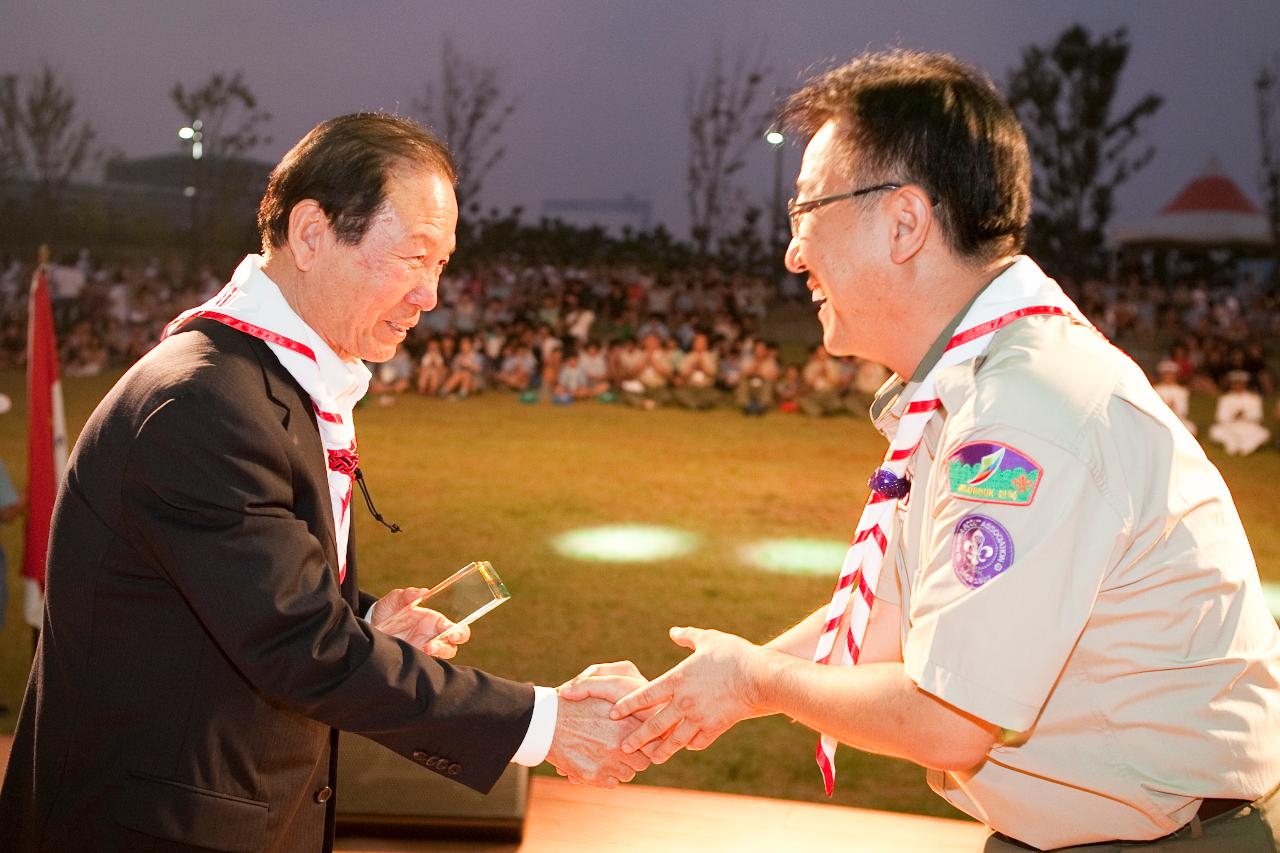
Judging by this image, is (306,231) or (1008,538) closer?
(1008,538)

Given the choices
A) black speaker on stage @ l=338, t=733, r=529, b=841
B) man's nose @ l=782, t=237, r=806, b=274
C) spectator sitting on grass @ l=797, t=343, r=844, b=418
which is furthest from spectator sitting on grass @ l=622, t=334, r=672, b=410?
man's nose @ l=782, t=237, r=806, b=274

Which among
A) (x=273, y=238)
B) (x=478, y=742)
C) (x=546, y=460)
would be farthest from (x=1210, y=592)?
(x=546, y=460)

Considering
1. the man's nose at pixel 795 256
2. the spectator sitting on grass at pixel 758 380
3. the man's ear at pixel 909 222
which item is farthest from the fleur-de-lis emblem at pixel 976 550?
the spectator sitting on grass at pixel 758 380

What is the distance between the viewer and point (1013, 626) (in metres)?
1.52

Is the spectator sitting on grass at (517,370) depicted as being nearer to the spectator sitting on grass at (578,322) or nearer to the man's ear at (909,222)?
the spectator sitting on grass at (578,322)

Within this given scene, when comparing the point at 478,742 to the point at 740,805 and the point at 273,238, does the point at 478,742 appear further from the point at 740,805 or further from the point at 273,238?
the point at 740,805

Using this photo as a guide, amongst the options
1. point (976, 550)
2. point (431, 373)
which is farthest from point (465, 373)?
point (976, 550)

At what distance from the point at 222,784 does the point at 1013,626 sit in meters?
1.24

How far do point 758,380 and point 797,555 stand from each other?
6763 mm

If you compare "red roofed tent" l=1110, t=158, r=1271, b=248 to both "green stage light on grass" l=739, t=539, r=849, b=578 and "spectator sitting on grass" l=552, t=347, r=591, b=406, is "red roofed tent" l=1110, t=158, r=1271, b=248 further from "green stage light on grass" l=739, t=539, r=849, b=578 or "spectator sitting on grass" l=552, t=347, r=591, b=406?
"green stage light on grass" l=739, t=539, r=849, b=578

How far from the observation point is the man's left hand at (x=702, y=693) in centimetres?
212

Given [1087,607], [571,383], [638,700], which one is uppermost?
[1087,607]

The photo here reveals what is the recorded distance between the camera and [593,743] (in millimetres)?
2449

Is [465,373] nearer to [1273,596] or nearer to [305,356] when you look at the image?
[1273,596]
